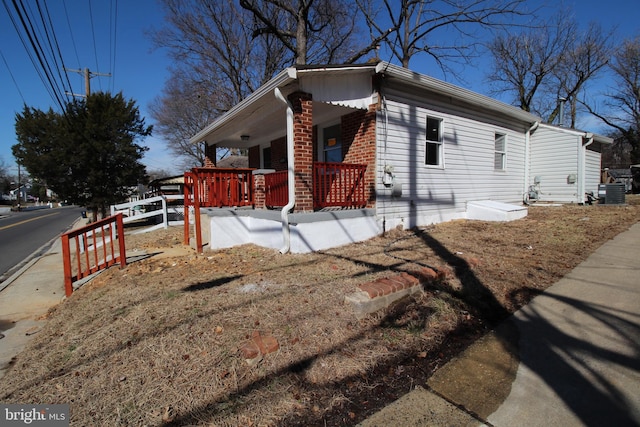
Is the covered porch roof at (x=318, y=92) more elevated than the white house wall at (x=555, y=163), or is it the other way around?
the covered porch roof at (x=318, y=92)

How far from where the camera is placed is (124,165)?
52.0 feet

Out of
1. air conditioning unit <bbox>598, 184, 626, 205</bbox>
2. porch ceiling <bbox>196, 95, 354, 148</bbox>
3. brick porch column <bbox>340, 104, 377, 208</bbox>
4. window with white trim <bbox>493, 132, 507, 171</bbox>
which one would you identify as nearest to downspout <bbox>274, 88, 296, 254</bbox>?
porch ceiling <bbox>196, 95, 354, 148</bbox>

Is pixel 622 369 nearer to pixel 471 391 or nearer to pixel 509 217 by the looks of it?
pixel 471 391

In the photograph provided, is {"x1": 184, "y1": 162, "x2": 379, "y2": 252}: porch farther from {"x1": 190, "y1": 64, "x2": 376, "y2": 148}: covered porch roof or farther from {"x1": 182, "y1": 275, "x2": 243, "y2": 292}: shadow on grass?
{"x1": 182, "y1": 275, "x2": 243, "y2": 292}: shadow on grass

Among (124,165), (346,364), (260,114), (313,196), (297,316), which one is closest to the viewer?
(346,364)

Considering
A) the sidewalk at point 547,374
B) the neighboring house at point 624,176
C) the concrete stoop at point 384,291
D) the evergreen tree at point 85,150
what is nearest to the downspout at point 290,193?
the concrete stoop at point 384,291

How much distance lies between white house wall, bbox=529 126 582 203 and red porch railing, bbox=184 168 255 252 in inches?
392

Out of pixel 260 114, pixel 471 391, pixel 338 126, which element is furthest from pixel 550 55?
pixel 471 391

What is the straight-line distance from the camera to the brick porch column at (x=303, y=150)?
5.76 metres

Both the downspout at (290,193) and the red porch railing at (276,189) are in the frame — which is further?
the red porch railing at (276,189)

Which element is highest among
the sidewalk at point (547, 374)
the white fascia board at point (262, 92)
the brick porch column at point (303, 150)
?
the white fascia board at point (262, 92)

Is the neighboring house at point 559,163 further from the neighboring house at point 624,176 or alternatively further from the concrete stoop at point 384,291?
the neighboring house at point 624,176

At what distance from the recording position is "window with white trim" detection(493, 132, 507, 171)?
396 inches

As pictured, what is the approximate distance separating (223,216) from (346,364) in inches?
200
